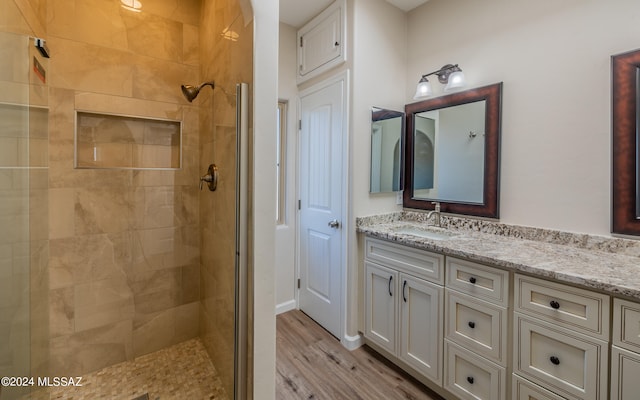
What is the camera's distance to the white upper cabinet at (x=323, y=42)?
2.20m

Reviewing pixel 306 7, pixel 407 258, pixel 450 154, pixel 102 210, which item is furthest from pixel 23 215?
pixel 450 154

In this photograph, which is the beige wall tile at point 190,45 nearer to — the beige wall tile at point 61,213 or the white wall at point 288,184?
the white wall at point 288,184

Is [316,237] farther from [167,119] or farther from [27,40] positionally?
[27,40]

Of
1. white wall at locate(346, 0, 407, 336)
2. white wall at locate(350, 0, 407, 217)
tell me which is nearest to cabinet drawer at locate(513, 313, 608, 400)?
white wall at locate(346, 0, 407, 336)

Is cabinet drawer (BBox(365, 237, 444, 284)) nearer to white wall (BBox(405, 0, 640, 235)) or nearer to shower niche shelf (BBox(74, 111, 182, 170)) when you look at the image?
white wall (BBox(405, 0, 640, 235))

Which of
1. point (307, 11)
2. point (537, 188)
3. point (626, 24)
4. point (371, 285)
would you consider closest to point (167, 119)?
point (307, 11)

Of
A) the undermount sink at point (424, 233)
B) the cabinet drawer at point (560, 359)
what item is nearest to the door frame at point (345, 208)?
the undermount sink at point (424, 233)

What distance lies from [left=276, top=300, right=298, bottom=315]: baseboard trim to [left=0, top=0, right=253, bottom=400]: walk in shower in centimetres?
78

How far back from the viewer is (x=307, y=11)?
94.7 inches

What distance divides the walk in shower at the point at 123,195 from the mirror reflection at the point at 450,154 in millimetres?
1599

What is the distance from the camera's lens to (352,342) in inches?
85.7

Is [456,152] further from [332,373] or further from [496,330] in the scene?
[332,373]

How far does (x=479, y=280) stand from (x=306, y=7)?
7.82ft

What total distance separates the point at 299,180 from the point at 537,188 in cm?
184
